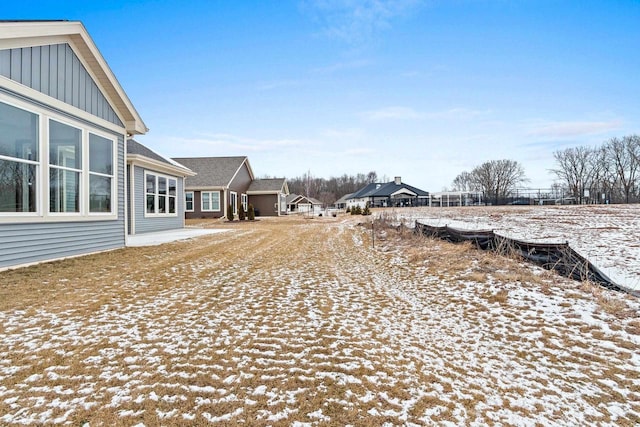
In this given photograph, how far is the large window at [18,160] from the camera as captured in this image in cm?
537

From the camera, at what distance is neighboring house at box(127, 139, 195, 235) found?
12.3 m

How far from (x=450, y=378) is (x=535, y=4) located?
14.2 meters

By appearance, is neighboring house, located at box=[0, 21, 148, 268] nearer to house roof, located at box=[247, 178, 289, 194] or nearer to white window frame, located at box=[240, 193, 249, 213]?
white window frame, located at box=[240, 193, 249, 213]

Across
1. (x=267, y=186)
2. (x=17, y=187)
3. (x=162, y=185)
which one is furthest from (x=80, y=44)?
(x=267, y=186)

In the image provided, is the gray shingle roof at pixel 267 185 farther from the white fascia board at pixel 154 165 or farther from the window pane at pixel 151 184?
the window pane at pixel 151 184

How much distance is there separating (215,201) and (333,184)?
66.9 metres

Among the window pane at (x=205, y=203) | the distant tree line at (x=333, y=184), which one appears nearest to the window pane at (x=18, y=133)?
the window pane at (x=205, y=203)

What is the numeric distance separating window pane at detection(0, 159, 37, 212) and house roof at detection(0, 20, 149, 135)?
6.82ft

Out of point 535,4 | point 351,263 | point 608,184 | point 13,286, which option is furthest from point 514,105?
point 608,184

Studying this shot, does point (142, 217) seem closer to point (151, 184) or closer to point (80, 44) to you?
point (151, 184)

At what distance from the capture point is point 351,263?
7.55 meters

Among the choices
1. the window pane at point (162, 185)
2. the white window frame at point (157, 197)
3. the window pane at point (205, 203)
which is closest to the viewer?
the white window frame at point (157, 197)

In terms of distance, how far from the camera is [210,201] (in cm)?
2539

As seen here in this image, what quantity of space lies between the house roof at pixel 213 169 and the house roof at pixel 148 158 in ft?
30.9
